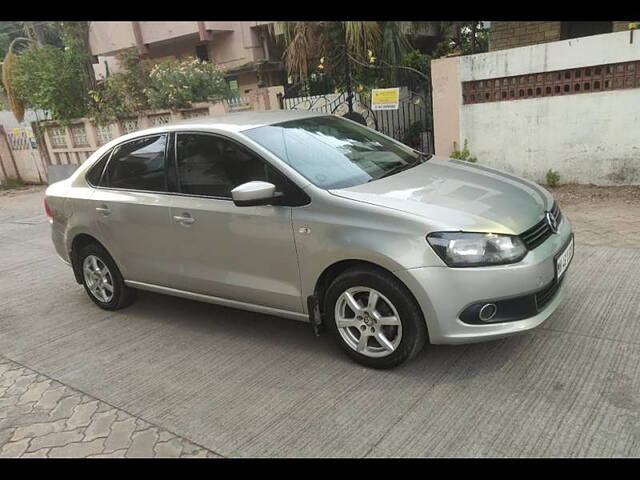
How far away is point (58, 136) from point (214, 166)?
44.1 ft

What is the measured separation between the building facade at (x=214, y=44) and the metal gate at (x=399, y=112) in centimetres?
813

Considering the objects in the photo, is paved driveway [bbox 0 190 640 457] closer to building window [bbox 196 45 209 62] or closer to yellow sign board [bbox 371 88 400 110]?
yellow sign board [bbox 371 88 400 110]

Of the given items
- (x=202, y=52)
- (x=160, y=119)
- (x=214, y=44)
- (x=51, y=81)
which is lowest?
(x=160, y=119)

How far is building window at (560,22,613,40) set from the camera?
30.6 feet

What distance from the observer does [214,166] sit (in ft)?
12.9

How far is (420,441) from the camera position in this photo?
2738 millimetres

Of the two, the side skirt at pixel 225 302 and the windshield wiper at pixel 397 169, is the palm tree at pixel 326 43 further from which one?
the side skirt at pixel 225 302

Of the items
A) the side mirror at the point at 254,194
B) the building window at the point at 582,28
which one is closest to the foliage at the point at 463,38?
the building window at the point at 582,28

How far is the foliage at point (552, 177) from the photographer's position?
7.25 metres

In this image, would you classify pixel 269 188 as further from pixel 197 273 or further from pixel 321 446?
pixel 321 446

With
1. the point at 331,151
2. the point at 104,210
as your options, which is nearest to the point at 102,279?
the point at 104,210

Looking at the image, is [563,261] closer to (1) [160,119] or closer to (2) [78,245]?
(2) [78,245]

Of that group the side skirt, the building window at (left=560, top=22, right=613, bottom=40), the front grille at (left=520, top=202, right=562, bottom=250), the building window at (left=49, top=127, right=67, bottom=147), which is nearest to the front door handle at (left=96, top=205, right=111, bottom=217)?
the side skirt

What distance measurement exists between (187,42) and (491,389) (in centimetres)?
1982
